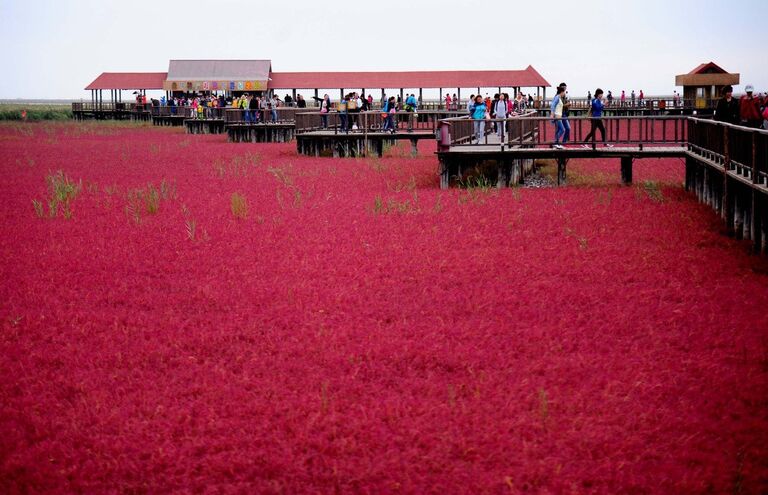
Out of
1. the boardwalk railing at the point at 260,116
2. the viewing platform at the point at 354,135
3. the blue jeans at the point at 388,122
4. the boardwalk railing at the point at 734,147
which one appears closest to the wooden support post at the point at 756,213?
the boardwalk railing at the point at 734,147

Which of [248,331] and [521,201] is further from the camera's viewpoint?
[521,201]

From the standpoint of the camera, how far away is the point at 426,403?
6.93 m

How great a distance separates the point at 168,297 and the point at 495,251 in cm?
476

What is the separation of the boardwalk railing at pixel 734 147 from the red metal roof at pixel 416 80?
5870 cm

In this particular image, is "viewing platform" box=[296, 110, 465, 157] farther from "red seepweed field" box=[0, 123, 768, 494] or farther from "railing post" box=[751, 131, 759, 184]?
"railing post" box=[751, 131, 759, 184]

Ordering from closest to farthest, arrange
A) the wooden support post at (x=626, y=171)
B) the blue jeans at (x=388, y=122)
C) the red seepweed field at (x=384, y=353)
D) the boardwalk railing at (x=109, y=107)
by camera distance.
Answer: the red seepweed field at (x=384, y=353) < the wooden support post at (x=626, y=171) < the blue jeans at (x=388, y=122) < the boardwalk railing at (x=109, y=107)

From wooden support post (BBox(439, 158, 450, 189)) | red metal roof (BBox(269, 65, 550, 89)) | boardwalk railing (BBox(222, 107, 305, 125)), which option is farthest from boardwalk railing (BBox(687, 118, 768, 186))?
red metal roof (BBox(269, 65, 550, 89))

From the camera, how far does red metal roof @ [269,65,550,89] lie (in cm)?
7744

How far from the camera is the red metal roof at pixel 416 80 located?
254 feet

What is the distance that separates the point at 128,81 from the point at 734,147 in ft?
269

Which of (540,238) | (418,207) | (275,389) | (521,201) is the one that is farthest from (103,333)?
(521,201)

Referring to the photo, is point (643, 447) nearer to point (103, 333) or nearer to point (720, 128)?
point (103, 333)

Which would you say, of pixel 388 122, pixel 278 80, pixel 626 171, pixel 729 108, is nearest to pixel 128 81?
pixel 278 80

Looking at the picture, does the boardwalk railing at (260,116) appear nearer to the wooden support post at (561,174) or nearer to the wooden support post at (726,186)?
the wooden support post at (561,174)
